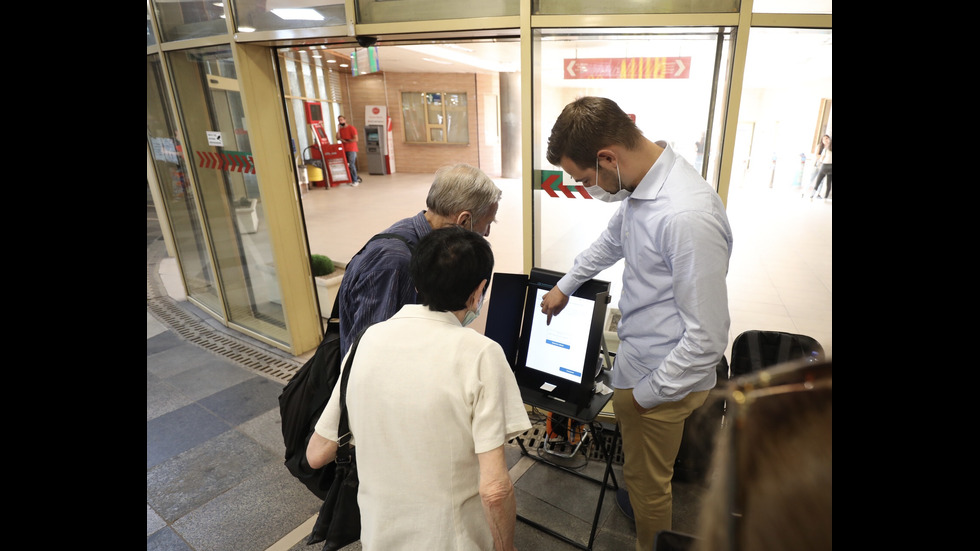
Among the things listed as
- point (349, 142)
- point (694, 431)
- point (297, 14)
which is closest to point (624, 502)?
point (694, 431)

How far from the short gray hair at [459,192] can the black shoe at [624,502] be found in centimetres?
174

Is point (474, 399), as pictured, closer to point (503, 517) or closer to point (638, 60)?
point (503, 517)

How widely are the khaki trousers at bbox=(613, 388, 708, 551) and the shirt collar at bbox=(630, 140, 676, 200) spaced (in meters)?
0.77

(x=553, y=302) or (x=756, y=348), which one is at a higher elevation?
(x=553, y=302)

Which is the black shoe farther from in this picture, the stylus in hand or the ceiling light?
the ceiling light

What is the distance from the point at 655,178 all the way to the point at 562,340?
92 cm

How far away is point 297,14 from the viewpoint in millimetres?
3184

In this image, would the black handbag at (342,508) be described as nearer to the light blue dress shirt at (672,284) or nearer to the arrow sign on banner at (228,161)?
the light blue dress shirt at (672,284)

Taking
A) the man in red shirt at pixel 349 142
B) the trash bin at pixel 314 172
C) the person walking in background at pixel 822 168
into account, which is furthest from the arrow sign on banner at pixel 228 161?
the person walking in background at pixel 822 168

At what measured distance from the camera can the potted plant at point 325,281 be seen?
14.1ft

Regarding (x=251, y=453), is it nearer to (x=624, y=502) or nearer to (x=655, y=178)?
(x=624, y=502)
